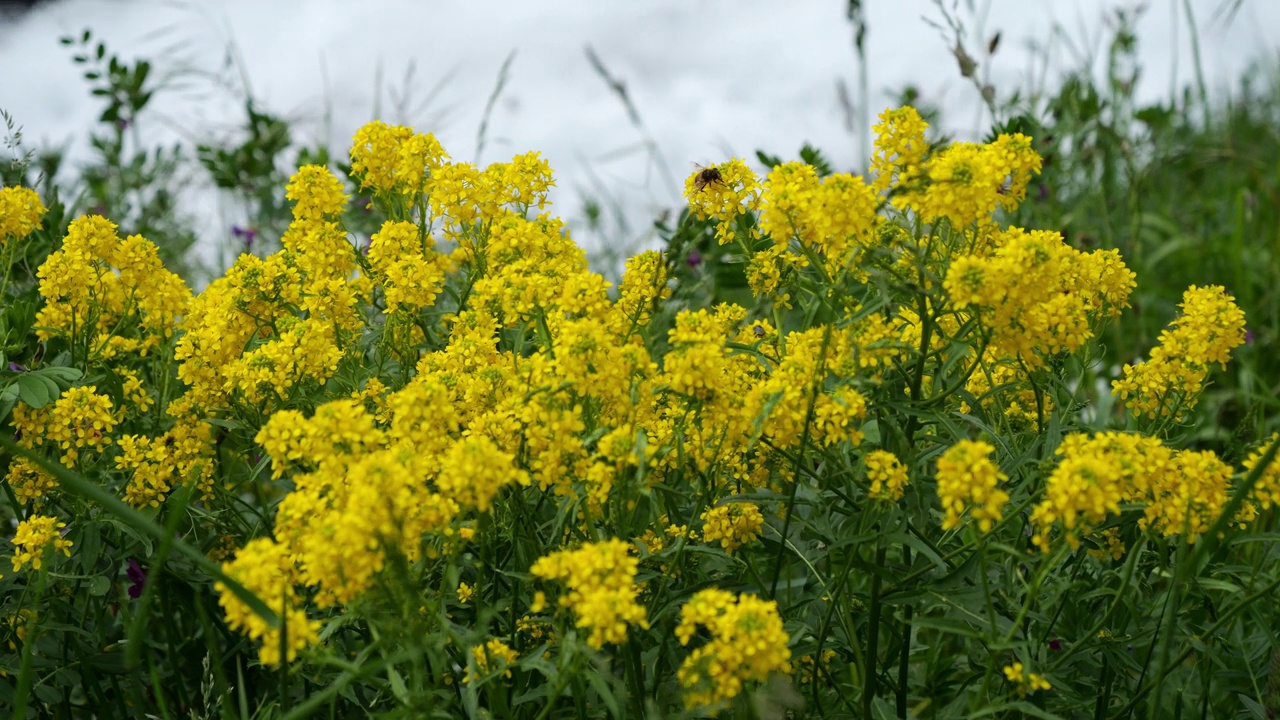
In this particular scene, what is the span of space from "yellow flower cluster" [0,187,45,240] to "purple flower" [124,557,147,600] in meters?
0.93

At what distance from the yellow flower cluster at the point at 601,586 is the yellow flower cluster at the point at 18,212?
1857mm

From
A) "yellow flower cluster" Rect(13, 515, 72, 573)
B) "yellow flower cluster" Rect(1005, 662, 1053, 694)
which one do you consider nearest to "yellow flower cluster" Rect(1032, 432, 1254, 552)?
"yellow flower cluster" Rect(1005, 662, 1053, 694)

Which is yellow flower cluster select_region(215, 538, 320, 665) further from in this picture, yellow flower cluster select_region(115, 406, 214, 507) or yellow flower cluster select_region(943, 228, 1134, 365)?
yellow flower cluster select_region(943, 228, 1134, 365)

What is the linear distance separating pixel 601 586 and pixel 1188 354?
1426 millimetres

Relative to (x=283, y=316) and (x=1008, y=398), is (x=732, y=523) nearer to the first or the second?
(x=1008, y=398)

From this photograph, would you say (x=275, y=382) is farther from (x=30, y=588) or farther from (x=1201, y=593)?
(x=1201, y=593)

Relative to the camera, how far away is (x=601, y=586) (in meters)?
1.85

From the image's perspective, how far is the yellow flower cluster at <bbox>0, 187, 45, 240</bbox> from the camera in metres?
2.86

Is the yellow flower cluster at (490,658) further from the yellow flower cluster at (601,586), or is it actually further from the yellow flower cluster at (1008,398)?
the yellow flower cluster at (1008,398)

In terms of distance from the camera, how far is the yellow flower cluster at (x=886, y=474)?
202 cm

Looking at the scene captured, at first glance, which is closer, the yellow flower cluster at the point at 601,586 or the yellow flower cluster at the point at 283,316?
the yellow flower cluster at the point at 601,586

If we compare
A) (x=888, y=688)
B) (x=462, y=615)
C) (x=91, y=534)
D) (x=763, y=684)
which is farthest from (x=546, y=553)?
(x=91, y=534)

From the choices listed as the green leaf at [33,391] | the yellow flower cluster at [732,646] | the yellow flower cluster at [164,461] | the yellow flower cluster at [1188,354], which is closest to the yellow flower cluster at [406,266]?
the yellow flower cluster at [164,461]

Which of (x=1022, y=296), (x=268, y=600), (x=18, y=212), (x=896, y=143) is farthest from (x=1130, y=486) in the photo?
(x=18, y=212)
